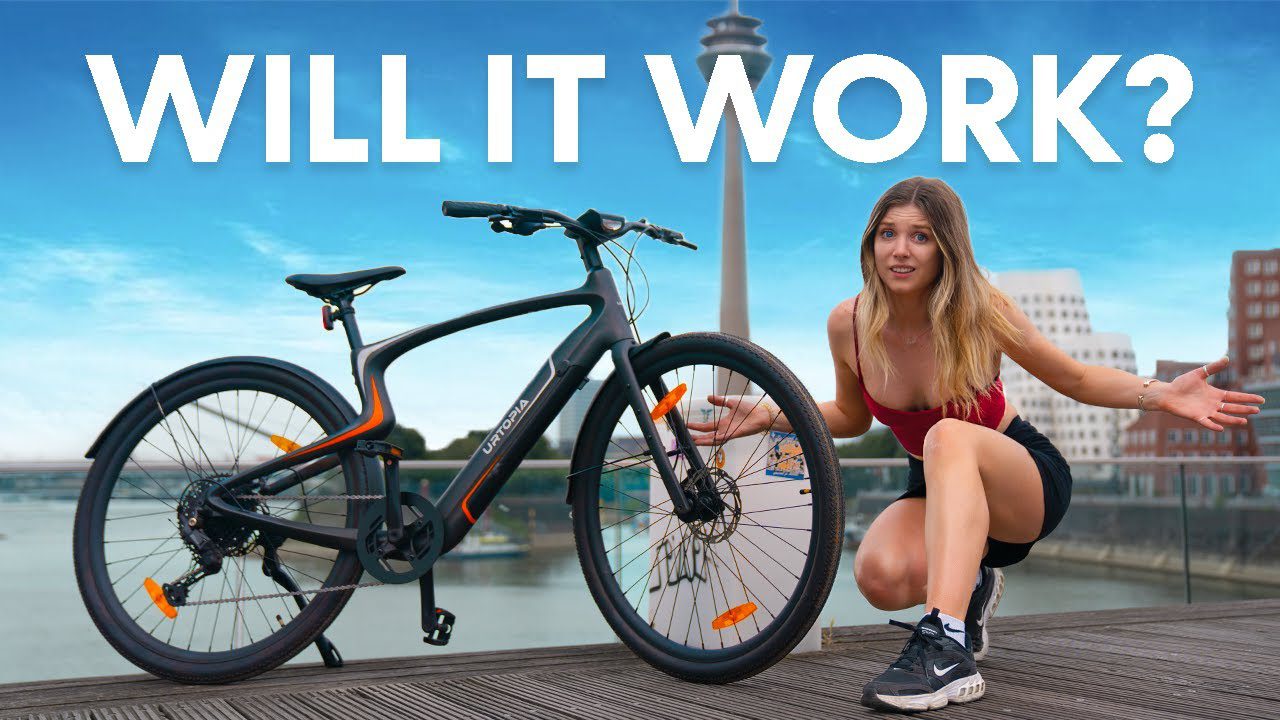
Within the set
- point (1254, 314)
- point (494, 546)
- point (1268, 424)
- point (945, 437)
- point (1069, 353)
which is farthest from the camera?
point (1254, 314)

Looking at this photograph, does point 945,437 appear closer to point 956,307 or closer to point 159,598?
point 956,307

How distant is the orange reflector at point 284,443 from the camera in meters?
2.66

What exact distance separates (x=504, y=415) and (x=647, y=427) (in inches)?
13.6

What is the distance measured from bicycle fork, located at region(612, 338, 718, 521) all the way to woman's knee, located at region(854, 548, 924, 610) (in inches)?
15.9

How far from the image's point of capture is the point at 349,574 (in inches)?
98.7

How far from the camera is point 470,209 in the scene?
2508 millimetres

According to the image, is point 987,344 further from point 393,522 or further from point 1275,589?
point 1275,589

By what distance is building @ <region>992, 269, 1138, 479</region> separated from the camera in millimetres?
75375

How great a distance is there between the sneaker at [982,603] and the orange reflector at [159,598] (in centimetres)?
163

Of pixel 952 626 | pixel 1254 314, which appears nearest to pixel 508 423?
pixel 952 626

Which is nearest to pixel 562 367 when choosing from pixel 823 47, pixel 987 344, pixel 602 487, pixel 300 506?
pixel 602 487

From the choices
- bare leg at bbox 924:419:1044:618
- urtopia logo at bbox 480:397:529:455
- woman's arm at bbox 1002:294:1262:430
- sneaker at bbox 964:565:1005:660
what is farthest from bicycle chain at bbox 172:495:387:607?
woman's arm at bbox 1002:294:1262:430

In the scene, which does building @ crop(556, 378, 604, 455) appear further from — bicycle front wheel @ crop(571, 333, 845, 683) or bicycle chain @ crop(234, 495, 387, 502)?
bicycle chain @ crop(234, 495, 387, 502)

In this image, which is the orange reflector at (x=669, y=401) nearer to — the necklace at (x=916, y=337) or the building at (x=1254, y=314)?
the necklace at (x=916, y=337)
